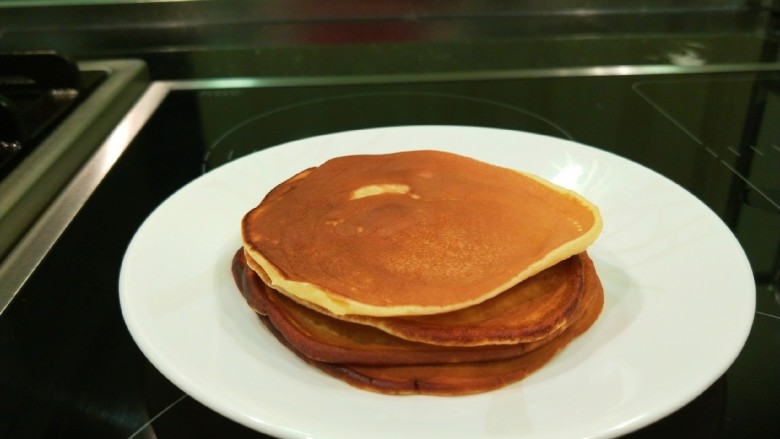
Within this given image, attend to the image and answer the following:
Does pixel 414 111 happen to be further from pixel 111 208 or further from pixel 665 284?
pixel 665 284

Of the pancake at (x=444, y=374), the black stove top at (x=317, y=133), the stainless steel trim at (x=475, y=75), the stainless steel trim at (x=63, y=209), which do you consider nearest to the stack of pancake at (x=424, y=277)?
the pancake at (x=444, y=374)

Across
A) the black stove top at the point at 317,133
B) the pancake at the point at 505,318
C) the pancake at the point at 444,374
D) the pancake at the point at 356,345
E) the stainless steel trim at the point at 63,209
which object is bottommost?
the black stove top at the point at 317,133

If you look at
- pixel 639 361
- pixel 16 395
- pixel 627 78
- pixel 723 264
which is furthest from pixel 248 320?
pixel 627 78

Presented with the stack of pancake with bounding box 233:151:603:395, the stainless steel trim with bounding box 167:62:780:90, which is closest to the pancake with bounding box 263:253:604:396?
the stack of pancake with bounding box 233:151:603:395

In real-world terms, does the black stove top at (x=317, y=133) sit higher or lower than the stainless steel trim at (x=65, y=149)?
lower

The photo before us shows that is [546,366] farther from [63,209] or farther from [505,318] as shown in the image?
[63,209]

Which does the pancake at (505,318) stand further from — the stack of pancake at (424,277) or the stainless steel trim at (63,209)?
the stainless steel trim at (63,209)
